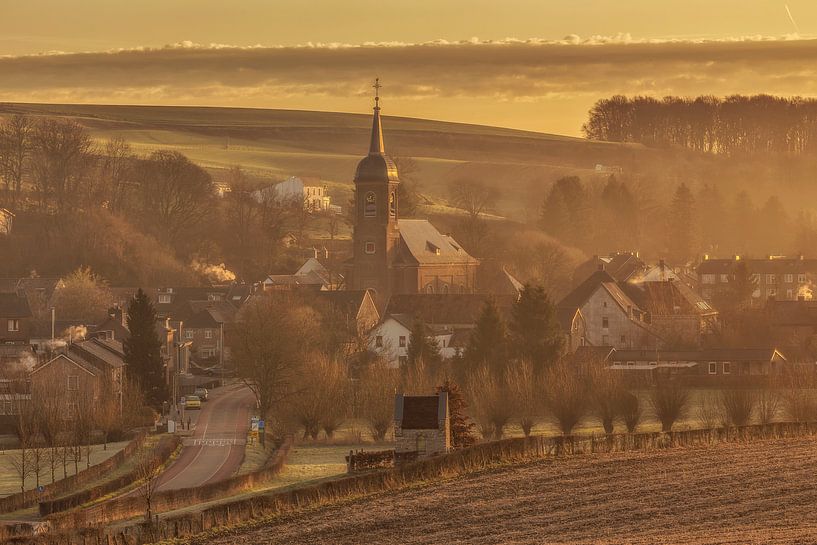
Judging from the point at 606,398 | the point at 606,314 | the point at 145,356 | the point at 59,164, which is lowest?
the point at 606,398

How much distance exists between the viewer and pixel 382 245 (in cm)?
14412

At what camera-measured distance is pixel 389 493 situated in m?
51.1

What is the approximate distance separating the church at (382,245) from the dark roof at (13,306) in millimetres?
33411

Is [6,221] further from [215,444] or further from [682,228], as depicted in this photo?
[215,444]

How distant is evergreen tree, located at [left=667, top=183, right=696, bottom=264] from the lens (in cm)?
18675

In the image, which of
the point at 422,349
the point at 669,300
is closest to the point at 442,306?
the point at 669,300

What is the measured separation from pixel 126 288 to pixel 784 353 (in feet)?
176

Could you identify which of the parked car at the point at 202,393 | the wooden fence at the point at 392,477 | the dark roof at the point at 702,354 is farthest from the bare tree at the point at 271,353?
the wooden fence at the point at 392,477

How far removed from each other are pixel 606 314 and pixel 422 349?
2472 centimetres

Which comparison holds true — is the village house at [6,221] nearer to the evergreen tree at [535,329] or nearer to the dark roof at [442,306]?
the dark roof at [442,306]

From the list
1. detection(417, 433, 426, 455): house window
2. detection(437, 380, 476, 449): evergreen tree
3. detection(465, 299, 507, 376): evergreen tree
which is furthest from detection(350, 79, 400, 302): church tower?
detection(417, 433, 426, 455): house window

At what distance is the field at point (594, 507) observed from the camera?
4225cm

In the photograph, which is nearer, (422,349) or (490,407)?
(490,407)

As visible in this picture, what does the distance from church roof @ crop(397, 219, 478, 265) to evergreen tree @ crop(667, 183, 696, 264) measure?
128ft
